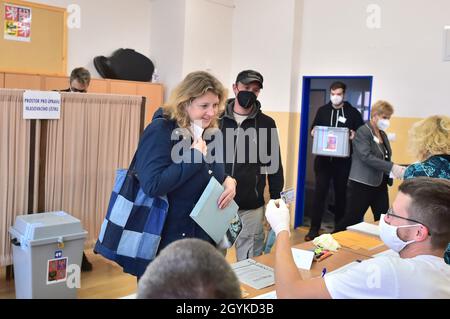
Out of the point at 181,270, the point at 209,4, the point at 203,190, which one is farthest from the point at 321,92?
the point at 181,270

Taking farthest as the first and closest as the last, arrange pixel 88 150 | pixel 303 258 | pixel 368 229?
pixel 88 150, pixel 368 229, pixel 303 258

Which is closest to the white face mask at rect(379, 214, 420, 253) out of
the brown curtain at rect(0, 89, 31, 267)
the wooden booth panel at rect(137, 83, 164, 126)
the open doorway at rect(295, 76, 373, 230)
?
the brown curtain at rect(0, 89, 31, 267)

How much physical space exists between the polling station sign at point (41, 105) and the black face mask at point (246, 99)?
1509mm

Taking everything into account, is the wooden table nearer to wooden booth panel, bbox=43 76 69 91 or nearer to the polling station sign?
the polling station sign

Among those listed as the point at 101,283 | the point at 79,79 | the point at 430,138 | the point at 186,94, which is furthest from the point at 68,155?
the point at 430,138

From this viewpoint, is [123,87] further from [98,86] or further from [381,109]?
[381,109]

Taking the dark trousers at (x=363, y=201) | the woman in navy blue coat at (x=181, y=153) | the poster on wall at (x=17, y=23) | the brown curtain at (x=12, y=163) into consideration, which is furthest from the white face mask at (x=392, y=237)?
the poster on wall at (x=17, y=23)

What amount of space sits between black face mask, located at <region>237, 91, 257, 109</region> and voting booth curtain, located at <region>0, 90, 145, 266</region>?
1.46 m

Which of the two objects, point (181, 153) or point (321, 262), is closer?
point (181, 153)

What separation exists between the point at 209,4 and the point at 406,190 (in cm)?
503

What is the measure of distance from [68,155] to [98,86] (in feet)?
6.79

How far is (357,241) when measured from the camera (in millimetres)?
2555

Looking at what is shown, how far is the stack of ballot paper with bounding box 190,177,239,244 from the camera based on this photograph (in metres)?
1.93
